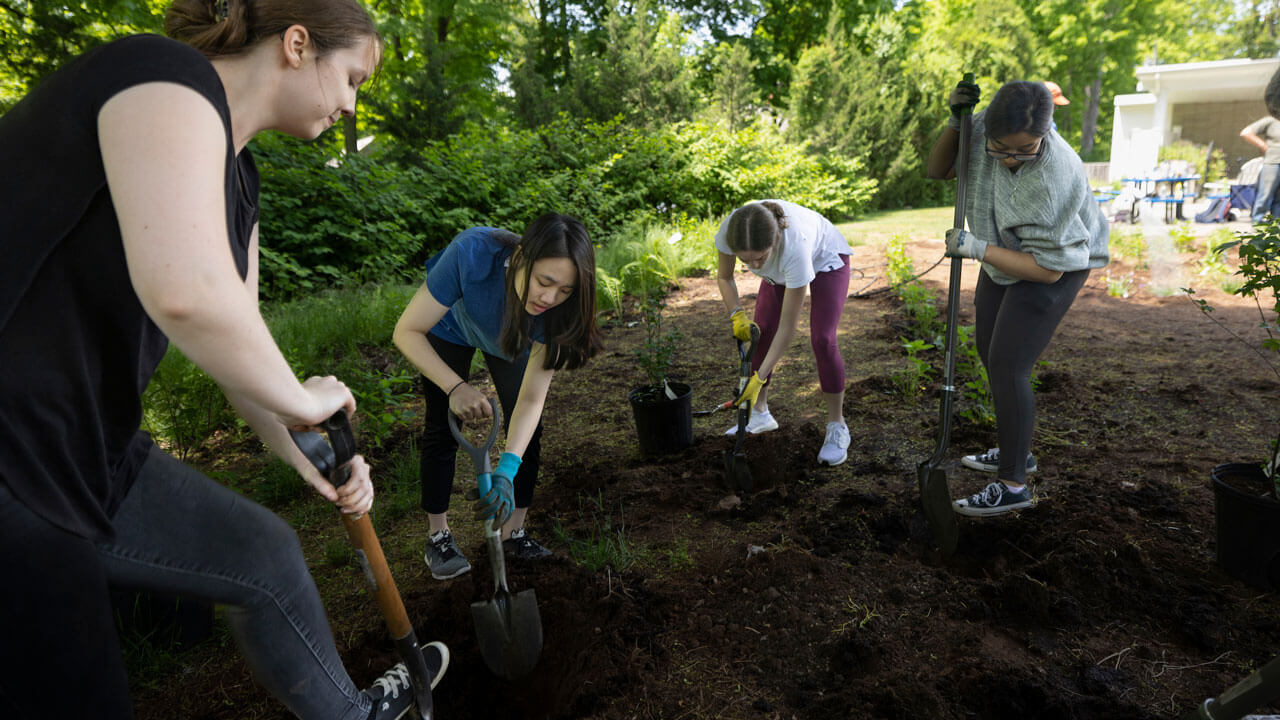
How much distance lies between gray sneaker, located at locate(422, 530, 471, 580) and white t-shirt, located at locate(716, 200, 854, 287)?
1.72 m

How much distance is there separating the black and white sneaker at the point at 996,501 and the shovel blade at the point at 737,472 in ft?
2.90

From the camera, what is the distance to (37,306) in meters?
0.86

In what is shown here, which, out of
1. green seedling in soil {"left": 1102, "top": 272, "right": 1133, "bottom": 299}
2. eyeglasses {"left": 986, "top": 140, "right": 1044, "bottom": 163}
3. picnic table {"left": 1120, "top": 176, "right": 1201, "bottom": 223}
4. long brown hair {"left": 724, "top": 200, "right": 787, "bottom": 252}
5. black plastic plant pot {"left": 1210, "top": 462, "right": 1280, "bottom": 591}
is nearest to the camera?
black plastic plant pot {"left": 1210, "top": 462, "right": 1280, "bottom": 591}

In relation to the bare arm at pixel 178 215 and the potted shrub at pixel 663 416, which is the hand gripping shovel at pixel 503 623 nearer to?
the bare arm at pixel 178 215

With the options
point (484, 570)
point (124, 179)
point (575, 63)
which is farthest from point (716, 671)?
point (575, 63)

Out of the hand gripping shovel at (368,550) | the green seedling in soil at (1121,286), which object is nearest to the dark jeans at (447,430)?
the hand gripping shovel at (368,550)

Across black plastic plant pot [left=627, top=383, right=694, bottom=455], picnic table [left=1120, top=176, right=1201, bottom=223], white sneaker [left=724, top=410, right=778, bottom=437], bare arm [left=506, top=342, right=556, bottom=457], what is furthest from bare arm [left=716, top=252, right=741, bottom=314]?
picnic table [left=1120, top=176, right=1201, bottom=223]

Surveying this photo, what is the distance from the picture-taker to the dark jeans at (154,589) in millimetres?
860

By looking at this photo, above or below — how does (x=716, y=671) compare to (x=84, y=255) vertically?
below

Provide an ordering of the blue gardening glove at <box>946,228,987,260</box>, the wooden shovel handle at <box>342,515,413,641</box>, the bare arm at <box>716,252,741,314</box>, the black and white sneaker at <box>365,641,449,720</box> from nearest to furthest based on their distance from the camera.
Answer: the wooden shovel handle at <box>342,515,413,641</box>
the black and white sneaker at <box>365,641,449,720</box>
the blue gardening glove at <box>946,228,987,260</box>
the bare arm at <box>716,252,741,314</box>

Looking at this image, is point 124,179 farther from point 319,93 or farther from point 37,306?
point 319,93

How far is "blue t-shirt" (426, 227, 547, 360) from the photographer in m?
2.14

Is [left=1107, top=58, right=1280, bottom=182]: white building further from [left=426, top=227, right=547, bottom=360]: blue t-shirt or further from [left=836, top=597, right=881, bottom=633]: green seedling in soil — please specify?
[left=426, top=227, right=547, bottom=360]: blue t-shirt

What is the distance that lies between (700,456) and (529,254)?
176 centimetres
